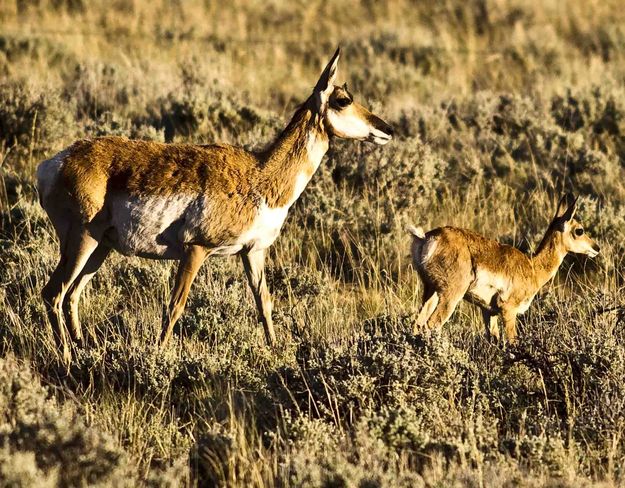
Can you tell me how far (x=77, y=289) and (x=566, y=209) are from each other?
13.9ft

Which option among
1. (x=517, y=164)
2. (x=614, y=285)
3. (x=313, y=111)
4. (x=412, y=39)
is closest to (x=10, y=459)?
(x=313, y=111)

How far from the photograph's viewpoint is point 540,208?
10812 mm

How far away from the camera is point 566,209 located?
361 inches

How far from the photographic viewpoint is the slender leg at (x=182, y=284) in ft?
23.7

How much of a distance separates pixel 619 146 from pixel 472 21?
1045cm

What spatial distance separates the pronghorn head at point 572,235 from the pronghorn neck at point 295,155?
240cm

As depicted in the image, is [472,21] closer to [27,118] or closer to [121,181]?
[27,118]

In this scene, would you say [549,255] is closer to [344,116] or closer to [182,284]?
[344,116]

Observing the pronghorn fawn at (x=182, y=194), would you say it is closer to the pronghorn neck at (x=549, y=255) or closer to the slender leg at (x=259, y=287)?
the slender leg at (x=259, y=287)

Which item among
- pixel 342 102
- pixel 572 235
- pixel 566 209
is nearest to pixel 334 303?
pixel 342 102

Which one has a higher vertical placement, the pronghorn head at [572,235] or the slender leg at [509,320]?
the pronghorn head at [572,235]

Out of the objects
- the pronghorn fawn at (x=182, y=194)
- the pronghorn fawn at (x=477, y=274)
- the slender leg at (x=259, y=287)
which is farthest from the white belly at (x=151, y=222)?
the pronghorn fawn at (x=477, y=274)

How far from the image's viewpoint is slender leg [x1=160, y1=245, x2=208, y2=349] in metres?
7.23

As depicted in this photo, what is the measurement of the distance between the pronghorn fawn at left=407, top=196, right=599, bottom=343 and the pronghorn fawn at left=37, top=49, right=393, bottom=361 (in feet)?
3.12
